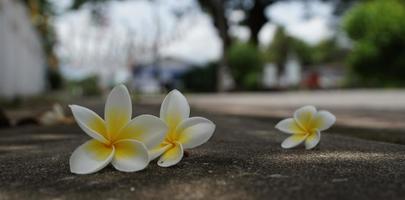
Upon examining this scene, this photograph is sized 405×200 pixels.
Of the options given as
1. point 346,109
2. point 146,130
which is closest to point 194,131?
point 146,130

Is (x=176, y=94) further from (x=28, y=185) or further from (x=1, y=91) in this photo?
(x=1, y=91)

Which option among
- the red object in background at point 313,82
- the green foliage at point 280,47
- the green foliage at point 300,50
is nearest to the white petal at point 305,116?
the red object in background at point 313,82

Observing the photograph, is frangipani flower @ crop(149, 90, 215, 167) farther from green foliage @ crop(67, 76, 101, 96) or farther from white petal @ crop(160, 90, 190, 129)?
green foliage @ crop(67, 76, 101, 96)

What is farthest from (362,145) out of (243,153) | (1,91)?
(1,91)

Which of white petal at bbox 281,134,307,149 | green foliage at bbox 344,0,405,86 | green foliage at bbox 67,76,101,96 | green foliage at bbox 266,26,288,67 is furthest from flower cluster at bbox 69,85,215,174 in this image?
green foliage at bbox 266,26,288,67

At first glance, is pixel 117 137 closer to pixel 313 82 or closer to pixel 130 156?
pixel 130 156

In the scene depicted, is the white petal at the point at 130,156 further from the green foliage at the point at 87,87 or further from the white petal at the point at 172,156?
the green foliage at the point at 87,87

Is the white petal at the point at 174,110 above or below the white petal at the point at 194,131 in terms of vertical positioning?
above

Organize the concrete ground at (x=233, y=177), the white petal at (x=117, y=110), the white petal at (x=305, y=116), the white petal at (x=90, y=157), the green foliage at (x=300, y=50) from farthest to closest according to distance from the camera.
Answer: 1. the green foliage at (x=300, y=50)
2. the white petal at (x=305, y=116)
3. the white petal at (x=117, y=110)
4. the white petal at (x=90, y=157)
5. the concrete ground at (x=233, y=177)
